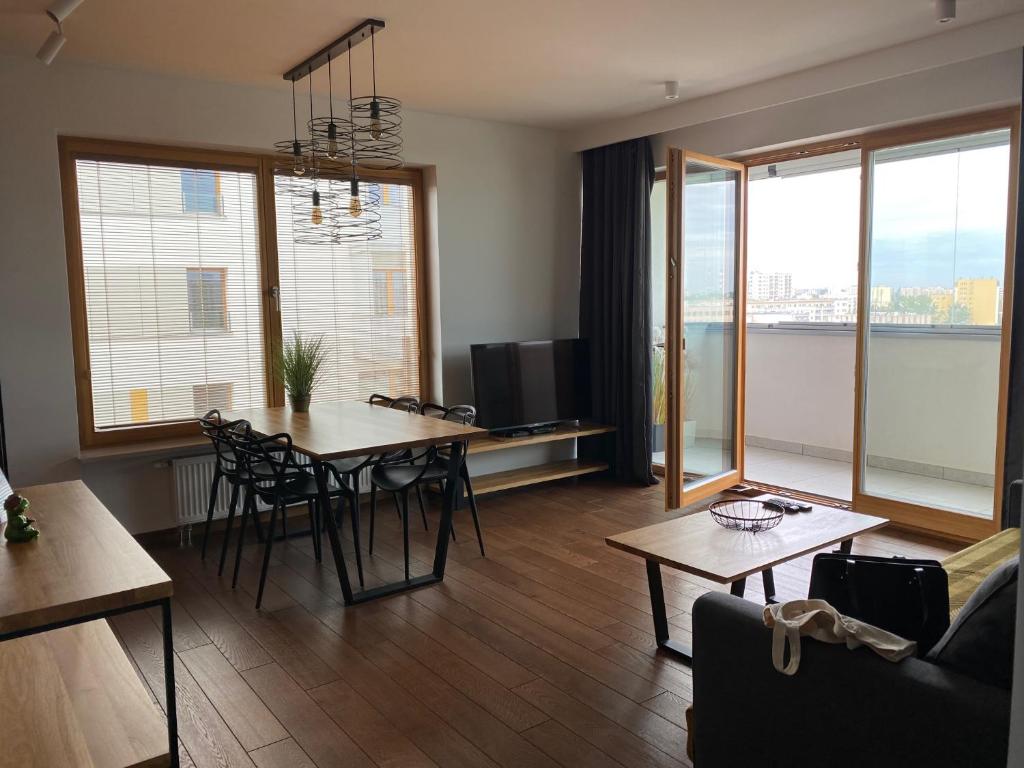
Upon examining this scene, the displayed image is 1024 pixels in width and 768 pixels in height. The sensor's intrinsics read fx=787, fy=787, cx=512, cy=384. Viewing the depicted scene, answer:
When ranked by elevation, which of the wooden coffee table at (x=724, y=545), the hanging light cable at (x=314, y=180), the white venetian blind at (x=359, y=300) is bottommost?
the wooden coffee table at (x=724, y=545)

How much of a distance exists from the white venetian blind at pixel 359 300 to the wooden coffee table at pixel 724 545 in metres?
2.88

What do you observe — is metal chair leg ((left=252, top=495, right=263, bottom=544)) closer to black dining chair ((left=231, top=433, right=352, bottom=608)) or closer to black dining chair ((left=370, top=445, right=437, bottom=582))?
black dining chair ((left=231, top=433, right=352, bottom=608))

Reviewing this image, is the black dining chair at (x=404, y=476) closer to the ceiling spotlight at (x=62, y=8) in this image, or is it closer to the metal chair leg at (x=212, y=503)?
the metal chair leg at (x=212, y=503)

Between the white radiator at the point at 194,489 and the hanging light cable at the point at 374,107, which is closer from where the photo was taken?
the hanging light cable at the point at 374,107

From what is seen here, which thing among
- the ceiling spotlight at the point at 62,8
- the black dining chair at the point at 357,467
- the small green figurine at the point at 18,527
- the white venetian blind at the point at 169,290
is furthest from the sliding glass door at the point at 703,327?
the small green figurine at the point at 18,527

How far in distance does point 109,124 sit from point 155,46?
624 mm

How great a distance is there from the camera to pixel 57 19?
283cm

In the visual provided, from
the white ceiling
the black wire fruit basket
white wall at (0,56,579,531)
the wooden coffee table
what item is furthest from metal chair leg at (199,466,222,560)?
the black wire fruit basket

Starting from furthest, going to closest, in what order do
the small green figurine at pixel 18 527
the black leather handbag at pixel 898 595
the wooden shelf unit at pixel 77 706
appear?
the small green figurine at pixel 18 527 < the black leather handbag at pixel 898 595 < the wooden shelf unit at pixel 77 706

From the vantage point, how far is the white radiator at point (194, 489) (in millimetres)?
4469

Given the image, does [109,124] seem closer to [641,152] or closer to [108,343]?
[108,343]

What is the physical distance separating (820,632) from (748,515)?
159 centimetres

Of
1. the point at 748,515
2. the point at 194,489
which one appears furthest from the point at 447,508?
the point at 194,489

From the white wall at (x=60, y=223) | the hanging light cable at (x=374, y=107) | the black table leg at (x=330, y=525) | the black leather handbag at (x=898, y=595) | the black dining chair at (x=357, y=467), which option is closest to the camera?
the black leather handbag at (x=898, y=595)
